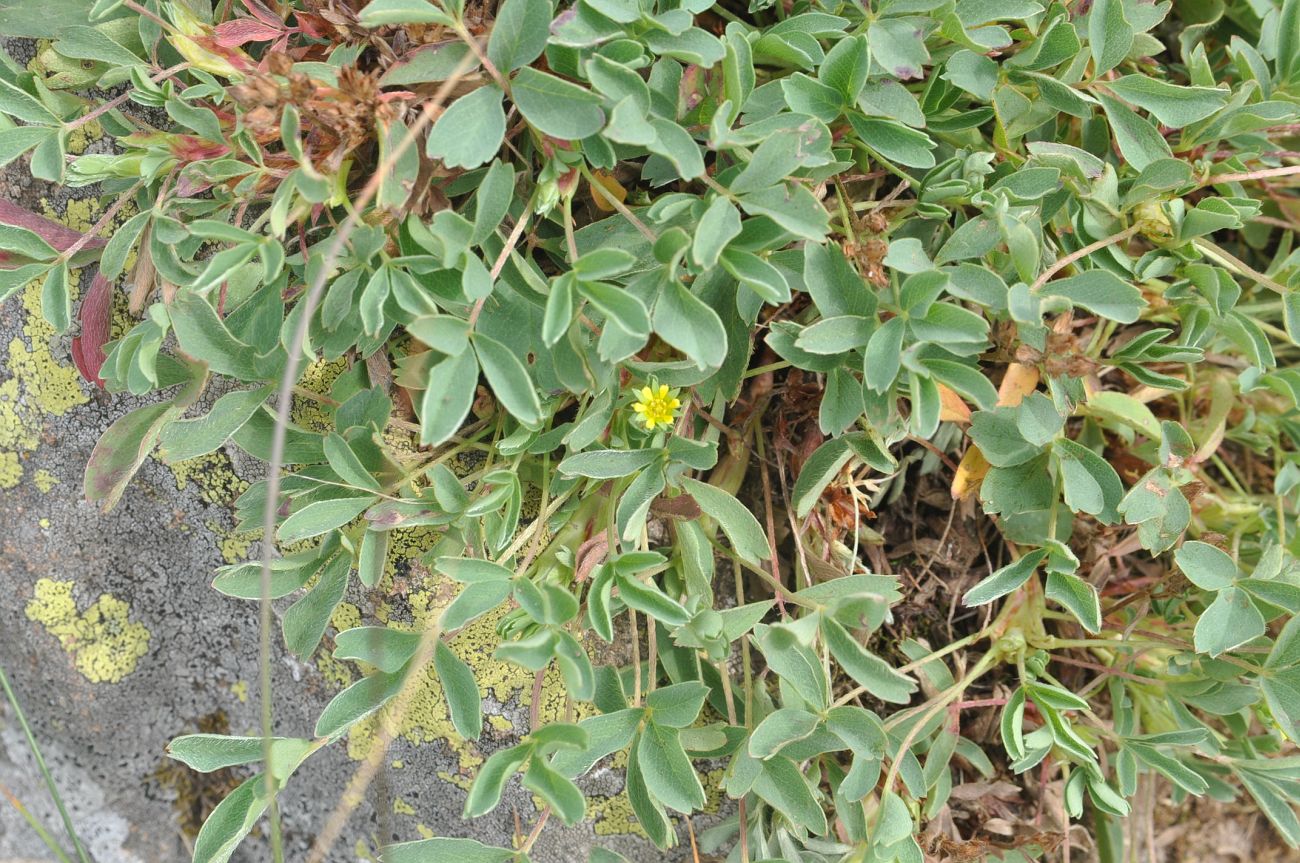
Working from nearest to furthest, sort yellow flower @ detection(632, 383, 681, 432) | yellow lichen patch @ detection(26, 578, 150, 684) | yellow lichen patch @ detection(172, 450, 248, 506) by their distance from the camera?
yellow flower @ detection(632, 383, 681, 432), yellow lichen patch @ detection(172, 450, 248, 506), yellow lichen patch @ detection(26, 578, 150, 684)

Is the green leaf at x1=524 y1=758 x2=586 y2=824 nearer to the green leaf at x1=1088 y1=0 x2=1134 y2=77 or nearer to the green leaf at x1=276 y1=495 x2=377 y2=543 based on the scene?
the green leaf at x1=276 y1=495 x2=377 y2=543

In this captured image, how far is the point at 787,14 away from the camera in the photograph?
158cm

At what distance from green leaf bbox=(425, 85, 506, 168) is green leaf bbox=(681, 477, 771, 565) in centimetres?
56

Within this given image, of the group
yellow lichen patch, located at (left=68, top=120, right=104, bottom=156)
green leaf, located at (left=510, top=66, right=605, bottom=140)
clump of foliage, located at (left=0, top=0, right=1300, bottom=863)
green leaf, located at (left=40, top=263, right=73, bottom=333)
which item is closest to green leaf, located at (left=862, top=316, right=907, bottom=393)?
clump of foliage, located at (left=0, top=0, right=1300, bottom=863)

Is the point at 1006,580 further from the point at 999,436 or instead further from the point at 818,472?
the point at 818,472

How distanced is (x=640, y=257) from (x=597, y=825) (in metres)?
1.02

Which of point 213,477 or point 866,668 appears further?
point 213,477

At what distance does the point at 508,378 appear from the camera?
4.07 feet

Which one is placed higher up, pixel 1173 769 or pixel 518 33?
pixel 518 33

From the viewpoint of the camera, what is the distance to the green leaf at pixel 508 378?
1232mm

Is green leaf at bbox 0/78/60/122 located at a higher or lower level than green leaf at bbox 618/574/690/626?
higher

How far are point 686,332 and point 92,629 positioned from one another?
1432 millimetres

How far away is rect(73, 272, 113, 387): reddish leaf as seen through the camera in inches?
60.7

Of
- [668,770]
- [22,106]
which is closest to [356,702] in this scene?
[668,770]
